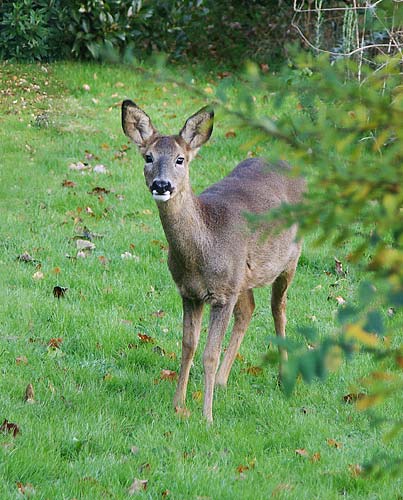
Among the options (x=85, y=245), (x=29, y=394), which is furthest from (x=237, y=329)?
(x=85, y=245)

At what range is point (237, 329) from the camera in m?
6.92

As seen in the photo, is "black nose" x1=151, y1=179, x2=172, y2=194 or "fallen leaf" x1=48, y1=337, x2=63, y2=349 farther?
"fallen leaf" x1=48, y1=337, x2=63, y2=349

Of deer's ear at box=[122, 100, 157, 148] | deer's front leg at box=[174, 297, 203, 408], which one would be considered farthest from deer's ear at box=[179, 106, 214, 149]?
deer's front leg at box=[174, 297, 203, 408]

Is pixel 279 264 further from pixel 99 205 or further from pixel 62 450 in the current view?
pixel 99 205

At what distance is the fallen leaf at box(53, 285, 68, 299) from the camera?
7629 millimetres

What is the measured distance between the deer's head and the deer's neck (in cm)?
9

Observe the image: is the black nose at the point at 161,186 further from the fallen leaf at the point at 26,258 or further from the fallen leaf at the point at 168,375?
the fallen leaf at the point at 26,258

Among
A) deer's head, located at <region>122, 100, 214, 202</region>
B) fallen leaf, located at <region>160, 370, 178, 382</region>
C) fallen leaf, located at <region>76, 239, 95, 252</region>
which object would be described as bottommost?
fallen leaf, located at <region>76, 239, 95, 252</region>

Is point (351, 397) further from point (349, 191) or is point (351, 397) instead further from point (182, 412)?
point (349, 191)

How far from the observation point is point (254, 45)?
16.0 meters

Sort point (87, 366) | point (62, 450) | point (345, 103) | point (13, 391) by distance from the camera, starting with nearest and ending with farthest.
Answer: point (345, 103)
point (62, 450)
point (13, 391)
point (87, 366)

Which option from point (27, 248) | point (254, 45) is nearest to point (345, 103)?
point (27, 248)

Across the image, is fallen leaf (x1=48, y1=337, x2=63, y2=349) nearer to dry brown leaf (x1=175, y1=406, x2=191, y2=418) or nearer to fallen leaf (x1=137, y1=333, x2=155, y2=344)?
fallen leaf (x1=137, y1=333, x2=155, y2=344)

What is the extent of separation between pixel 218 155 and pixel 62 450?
7.23 m
